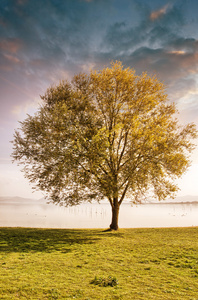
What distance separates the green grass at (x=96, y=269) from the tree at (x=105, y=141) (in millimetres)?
6594

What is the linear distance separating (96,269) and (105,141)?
1325 cm

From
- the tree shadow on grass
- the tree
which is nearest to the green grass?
the tree shadow on grass

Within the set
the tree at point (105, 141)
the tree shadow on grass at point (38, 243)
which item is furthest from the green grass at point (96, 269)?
the tree at point (105, 141)

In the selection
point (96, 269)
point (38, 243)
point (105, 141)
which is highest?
point (105, 141)

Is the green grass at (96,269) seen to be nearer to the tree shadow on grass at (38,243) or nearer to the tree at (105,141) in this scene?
the tree shadow on grass at (38,243)

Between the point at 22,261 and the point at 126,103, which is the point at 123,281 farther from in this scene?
the point at 126,103

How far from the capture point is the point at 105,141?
2348 centimetres

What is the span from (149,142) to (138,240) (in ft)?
35.2

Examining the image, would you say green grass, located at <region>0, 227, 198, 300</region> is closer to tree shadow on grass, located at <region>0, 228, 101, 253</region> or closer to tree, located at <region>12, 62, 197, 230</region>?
tree shadow on grass, located at <region>0, 228, 101, 253</region>

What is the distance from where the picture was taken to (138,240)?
22297 millimetres

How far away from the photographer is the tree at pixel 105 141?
23.8 metres

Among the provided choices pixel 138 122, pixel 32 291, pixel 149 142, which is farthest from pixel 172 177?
pixel 32 291

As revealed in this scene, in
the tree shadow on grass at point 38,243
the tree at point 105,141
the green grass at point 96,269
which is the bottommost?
the green grass at point 96,269

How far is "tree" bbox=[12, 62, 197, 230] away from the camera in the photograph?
2375 centimetres
